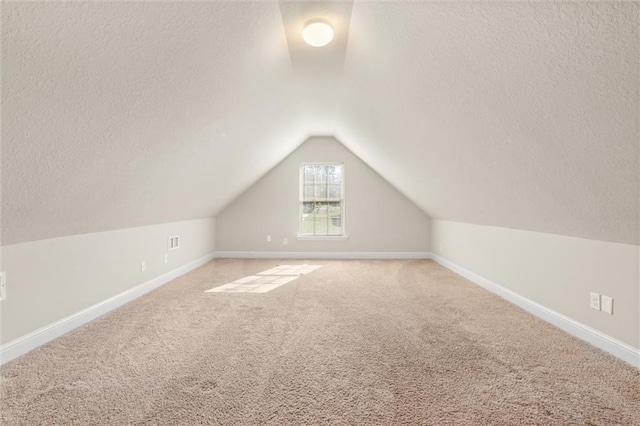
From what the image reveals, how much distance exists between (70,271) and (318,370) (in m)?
2.25

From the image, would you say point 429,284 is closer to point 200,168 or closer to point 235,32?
point 200,168

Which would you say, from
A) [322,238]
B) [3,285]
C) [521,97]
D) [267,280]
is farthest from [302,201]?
[521,97]

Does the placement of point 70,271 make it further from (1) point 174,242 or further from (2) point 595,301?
(2) point 595,301

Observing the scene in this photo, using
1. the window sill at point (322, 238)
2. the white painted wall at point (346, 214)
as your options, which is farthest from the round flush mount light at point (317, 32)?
the window sill at point (322, 238)

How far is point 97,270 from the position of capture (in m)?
2.66

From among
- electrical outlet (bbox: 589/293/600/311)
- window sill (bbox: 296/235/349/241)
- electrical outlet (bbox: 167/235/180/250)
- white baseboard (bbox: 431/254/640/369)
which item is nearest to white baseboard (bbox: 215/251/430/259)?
window sill (bbox: 296/235/349/241)

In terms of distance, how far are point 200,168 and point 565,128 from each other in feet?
10.5

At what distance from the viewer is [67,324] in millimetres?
2297

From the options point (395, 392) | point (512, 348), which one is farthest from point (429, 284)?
point (395, 392)

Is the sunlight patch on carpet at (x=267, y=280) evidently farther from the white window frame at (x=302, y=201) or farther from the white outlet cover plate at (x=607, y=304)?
the white outlet cover plate at (x=607, y=304)

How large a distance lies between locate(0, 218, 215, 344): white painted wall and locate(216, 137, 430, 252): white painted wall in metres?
1.97

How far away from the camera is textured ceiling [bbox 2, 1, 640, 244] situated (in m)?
1.17

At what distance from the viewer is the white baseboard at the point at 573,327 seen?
73.4 inches

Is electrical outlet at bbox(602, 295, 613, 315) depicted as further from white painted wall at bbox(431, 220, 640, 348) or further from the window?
the window
